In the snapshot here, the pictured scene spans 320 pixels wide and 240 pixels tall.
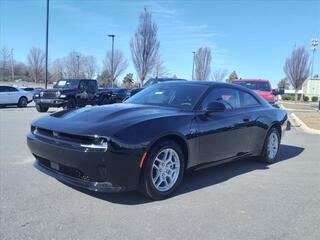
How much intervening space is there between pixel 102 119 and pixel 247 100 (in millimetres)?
3023

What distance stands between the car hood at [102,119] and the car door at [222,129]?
432 mm

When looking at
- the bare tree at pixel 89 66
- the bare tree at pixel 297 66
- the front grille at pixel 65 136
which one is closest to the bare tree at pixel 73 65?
the bare tree at pixel 89 66

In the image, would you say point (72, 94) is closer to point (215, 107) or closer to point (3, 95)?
point (3, 95)

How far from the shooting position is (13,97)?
71.8ft

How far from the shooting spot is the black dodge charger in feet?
13.2

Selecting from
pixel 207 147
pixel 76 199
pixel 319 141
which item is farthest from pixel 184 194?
pixel 319 141

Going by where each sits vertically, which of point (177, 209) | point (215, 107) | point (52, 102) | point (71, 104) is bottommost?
point (177, 209)

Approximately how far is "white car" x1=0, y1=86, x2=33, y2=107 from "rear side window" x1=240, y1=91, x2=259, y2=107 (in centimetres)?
1830

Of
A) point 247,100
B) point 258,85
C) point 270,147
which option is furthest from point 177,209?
point 258,85

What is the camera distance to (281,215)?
→ 13.7 feet

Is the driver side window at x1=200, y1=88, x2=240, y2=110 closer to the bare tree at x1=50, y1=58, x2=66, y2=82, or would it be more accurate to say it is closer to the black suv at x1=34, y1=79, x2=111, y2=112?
the black suv at x1=34, y1=79, x2=111, y2=112

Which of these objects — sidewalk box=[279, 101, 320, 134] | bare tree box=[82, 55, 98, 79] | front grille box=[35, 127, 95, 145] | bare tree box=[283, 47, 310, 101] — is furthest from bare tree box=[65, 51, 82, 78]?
front grille box=[35, 127, 95, 145]

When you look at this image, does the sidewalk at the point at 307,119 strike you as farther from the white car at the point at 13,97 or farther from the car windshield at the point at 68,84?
the white car at the point at 13,97

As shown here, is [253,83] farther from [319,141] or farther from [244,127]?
[244,127]
